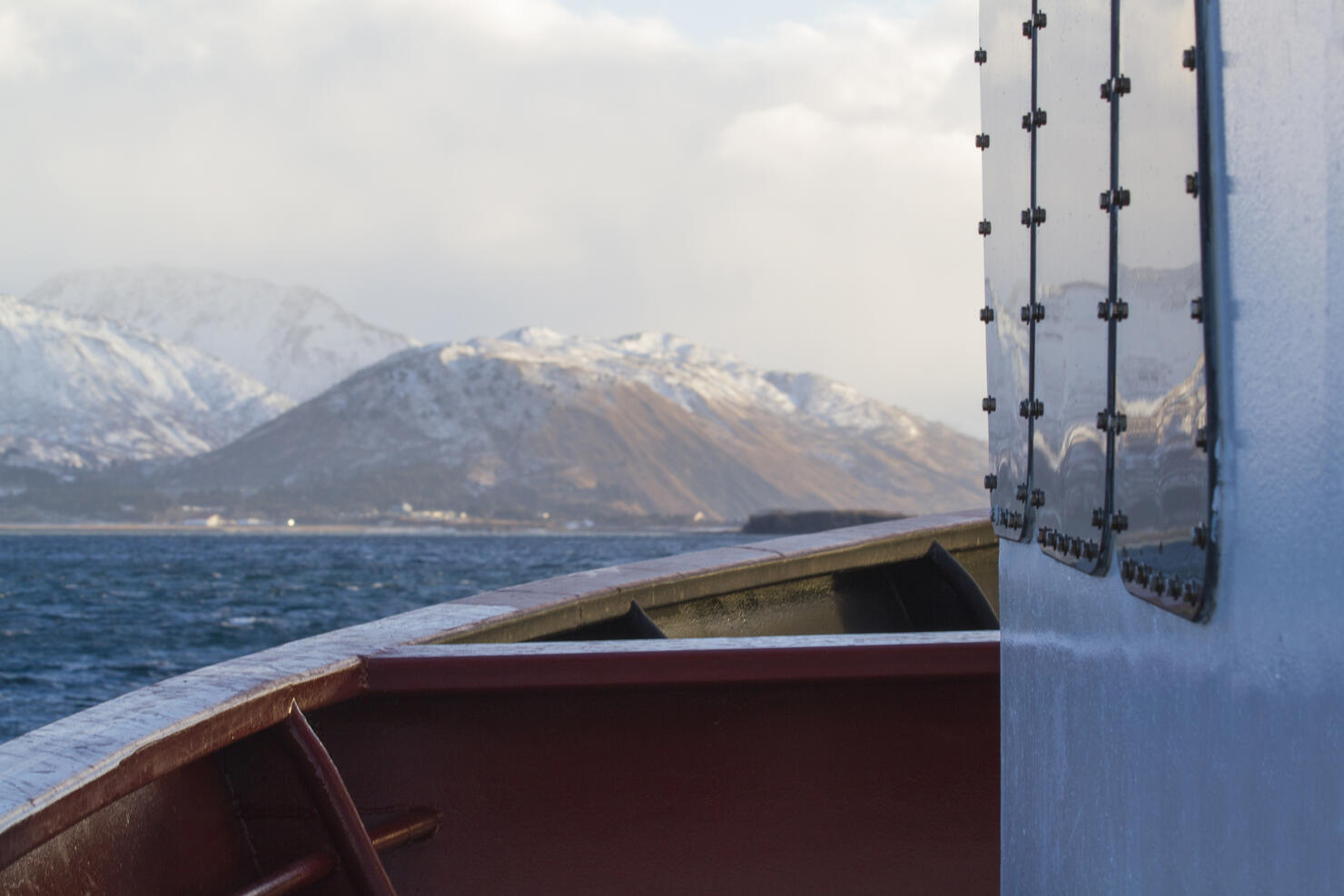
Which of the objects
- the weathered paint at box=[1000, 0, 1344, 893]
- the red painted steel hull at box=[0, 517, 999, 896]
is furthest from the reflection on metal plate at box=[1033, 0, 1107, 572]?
the red painted steel hull at box=[0, 517, 999, 896]

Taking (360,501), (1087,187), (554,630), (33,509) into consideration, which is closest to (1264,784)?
(1087,187)

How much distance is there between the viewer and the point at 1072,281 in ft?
5.05

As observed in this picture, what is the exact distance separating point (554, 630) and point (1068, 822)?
2165 mm

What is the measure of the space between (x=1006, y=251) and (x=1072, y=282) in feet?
1.24

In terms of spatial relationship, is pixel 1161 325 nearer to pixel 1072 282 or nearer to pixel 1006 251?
pixel 1072 282

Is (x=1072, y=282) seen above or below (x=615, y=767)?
above

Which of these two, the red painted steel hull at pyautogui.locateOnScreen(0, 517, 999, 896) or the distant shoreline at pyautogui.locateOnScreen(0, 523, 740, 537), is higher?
the red painted steel hull at pyautogui.locateOnScreen(0, 517, 999, 896)

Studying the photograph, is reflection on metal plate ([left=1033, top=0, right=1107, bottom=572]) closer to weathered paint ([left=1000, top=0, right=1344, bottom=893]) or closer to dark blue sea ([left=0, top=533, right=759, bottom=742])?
weathered paint ([left=1000, top=0, right=1344, bottom=893])

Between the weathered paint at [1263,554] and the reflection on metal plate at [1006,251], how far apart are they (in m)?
0.48

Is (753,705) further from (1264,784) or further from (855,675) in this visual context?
(1264,784)

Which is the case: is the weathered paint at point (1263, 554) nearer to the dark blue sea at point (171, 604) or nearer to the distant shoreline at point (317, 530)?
the dark blue sea at point (171, 604)

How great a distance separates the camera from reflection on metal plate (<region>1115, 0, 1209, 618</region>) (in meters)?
1.17

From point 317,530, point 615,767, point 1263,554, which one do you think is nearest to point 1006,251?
point 1263,554

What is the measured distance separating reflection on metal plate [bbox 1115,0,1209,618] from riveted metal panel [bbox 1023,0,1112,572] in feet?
0.22
